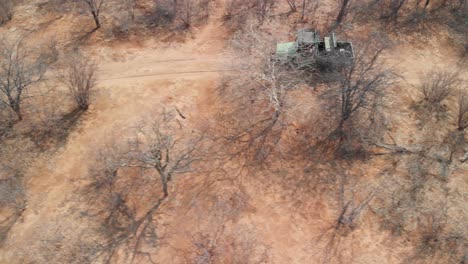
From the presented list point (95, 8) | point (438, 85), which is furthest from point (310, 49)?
point (95, 8)

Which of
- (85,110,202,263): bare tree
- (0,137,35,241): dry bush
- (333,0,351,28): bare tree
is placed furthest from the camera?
(333,0,351,28): bare tree

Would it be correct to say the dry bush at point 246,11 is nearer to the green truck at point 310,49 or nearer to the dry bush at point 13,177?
the green truck at point 310,49

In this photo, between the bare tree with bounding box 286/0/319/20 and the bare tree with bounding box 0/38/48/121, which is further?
the bare tree with bounding box 286/0/319/20

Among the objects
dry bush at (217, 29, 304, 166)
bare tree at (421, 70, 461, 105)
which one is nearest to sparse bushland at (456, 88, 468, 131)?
bare tree at (421, 70, 461, 105)

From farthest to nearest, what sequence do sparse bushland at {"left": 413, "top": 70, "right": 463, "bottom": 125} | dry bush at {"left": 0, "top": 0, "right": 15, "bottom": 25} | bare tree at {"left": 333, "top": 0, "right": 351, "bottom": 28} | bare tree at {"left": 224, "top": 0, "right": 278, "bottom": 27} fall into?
bare tree at {"left": 224, "top": 0, "right": 278, "bottom": 27} < dry bush at {"left": 0, "top": 0, "right": 15, "bottom": 25} < bare tree at {"left": 333, "top": 0, "right": 351, "bottom": 28} < sparse bushland at {"left": 413, "top": 70, "right": 463, "bottom": 125}

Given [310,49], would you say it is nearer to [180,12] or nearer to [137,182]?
[180,12]

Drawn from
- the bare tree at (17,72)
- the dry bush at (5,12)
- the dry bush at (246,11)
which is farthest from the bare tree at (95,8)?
the dry bush at (246,11)

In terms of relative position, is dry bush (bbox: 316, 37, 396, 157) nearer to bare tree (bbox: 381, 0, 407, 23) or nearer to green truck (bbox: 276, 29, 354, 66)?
green truck (bbox: 276, 29, 354, 66)

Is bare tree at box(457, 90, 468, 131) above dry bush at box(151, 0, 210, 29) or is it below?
below
